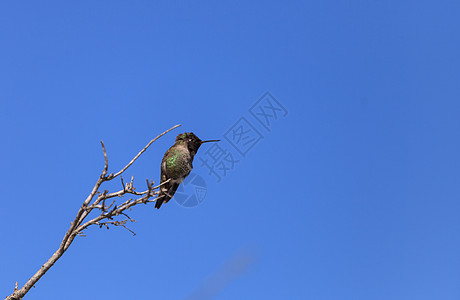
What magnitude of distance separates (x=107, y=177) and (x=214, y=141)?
14.6 feet

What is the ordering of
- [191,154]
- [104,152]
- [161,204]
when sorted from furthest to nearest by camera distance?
[191,154]
[161,204]
[104,152]

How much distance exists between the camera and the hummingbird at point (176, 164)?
1229cm

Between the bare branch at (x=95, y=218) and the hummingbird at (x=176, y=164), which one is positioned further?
the hummingbird at (x=176, y=164)

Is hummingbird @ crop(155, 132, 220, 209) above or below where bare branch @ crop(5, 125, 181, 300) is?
above

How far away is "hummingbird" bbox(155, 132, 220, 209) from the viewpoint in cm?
1229

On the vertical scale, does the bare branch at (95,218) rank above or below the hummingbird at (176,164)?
below

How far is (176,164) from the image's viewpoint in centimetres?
1230

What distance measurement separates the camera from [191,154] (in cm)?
1277

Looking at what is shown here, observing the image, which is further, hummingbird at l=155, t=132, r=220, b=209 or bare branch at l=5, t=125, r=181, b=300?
hummingbird at l=155, t=132, r=220, b=209

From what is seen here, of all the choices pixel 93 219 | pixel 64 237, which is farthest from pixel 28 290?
pixel 93 219

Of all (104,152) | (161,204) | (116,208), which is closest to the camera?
(104,152)

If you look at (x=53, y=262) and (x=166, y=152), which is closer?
(x=53, y=262)

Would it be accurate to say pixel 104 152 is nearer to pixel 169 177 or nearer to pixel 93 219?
pixel 93 219

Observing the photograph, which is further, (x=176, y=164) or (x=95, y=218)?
(x=176, y=164)
